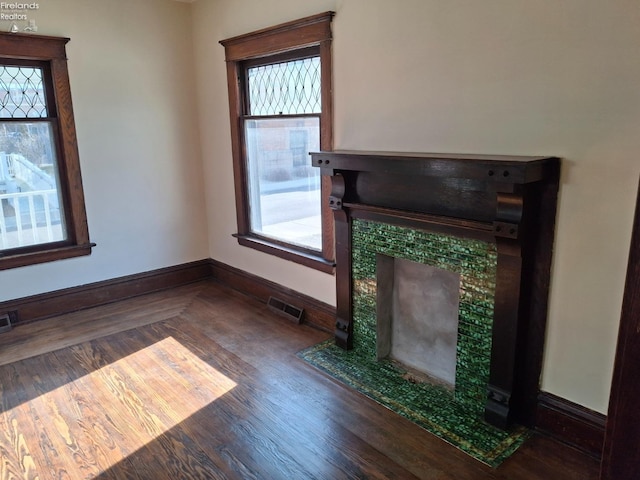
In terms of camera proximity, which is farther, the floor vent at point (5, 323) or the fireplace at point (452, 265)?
the floor vent at point (5, 323)

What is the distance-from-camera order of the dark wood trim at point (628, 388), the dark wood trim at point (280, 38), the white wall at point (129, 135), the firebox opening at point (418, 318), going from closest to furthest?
the dark wood trim at point (628, 388) < the firebox opening at point (418, 318) < the dark wood trim at point (280, 38) < the white wall at point (129, 135)

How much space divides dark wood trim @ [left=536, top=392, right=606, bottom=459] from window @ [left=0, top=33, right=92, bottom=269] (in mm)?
3548

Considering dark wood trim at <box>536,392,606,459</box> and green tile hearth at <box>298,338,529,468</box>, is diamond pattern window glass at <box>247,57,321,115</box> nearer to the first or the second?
green tile hearth at <box>298,338,529,468</box>

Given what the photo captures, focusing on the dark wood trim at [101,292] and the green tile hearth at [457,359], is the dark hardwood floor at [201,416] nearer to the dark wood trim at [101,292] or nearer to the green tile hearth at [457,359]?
the green tile hearth at [457,359]

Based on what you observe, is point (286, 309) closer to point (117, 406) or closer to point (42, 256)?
point (117, 406)

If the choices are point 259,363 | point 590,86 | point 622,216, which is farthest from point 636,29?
point 259,363

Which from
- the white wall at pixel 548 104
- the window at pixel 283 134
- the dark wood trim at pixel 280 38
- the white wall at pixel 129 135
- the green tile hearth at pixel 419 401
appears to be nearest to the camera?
the white wall at pixel 548 104

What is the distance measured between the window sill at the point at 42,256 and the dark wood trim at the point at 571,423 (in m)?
3.52

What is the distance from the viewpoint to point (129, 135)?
13.3 ft

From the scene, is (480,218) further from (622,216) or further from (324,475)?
(324,475)

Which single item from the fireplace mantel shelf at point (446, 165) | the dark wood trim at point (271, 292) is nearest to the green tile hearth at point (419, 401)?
the dark wood trim at point (271, 292)

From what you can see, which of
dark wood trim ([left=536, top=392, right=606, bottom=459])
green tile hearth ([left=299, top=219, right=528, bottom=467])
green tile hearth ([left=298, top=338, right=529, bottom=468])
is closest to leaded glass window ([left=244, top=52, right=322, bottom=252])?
green tile hearth ([left=299, top=219, right=528, bottom=467])

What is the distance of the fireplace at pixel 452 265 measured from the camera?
7.10ft

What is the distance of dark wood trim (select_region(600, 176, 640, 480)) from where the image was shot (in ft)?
3.09
